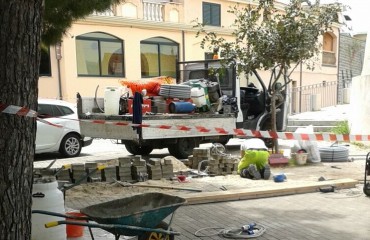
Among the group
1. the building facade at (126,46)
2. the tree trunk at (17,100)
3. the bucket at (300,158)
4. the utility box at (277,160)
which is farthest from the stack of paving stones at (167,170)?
the building facade at (126,46)

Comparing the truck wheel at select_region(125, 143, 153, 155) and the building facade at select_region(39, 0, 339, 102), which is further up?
the building facade at select_region(39, 0, 339, 102)

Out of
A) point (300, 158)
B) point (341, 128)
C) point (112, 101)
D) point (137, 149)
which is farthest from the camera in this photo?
point (341, 128)

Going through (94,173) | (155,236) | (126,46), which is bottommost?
(94,173)

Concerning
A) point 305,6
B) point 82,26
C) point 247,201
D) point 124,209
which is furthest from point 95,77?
point 124,209

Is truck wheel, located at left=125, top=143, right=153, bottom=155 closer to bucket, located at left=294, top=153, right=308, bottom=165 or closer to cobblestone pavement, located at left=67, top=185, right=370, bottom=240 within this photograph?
bucket, located at left=294, top=153, right=308, bottom=165

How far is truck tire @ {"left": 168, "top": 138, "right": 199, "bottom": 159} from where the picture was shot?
37.0 ft

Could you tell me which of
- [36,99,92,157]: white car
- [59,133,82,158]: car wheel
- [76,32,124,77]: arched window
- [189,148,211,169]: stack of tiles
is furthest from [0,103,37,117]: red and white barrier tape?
[76,32,124,77]: arched window

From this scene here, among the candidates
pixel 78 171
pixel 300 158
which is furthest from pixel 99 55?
pixel 78 171

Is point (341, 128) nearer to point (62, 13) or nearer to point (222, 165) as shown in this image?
point (222, 165)

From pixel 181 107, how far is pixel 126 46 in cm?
1190

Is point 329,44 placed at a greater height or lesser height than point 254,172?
greater

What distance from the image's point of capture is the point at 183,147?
37.3 ft

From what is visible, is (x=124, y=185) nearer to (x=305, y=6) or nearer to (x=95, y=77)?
(x=305, y=6)

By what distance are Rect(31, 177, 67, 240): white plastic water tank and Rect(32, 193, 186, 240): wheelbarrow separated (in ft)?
1.66
